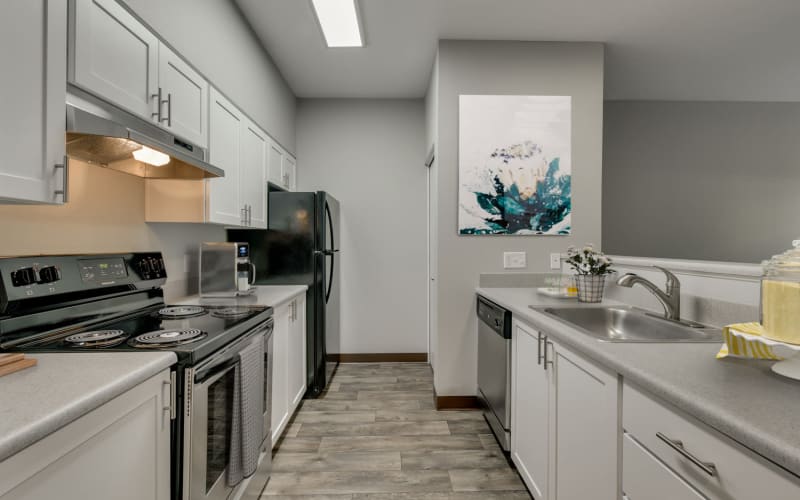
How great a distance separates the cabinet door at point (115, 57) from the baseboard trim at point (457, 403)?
2.49 meters

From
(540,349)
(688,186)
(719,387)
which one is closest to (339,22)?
(540,349)

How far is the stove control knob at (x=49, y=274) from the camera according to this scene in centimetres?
130

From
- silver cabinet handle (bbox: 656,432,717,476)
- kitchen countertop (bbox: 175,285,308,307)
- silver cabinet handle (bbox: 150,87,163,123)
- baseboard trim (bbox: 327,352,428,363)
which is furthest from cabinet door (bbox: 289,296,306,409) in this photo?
silver cabinet handle (bbox: 656,432,717,476)

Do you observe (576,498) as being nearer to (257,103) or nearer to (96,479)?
(96,479)

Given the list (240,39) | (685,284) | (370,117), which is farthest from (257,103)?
(685,284)

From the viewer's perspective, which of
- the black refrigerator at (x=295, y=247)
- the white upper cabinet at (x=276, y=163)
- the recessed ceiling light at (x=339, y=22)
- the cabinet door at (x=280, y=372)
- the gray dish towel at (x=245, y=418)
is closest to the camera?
the gray dish towel at (x=245, y=418)

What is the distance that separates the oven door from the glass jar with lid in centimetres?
159

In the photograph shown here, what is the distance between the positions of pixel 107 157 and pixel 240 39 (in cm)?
138

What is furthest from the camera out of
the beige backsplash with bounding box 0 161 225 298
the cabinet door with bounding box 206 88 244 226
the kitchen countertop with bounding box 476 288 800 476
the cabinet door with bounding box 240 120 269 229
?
the cabinet door with bounding box 240 120 269 229

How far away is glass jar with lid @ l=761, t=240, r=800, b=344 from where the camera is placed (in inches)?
33.1

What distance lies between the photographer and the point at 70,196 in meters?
1.48

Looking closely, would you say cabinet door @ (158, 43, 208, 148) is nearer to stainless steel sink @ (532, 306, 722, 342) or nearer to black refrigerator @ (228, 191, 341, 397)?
black refrigerator @ (228, 191, 341, 397)

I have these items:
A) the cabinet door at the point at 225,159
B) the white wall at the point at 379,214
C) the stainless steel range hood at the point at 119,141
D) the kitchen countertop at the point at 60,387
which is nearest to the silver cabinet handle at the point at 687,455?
the kitchen countertop at the point at 60,387

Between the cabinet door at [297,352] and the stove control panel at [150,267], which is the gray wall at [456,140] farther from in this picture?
→ the stove control panel at [150,267]
